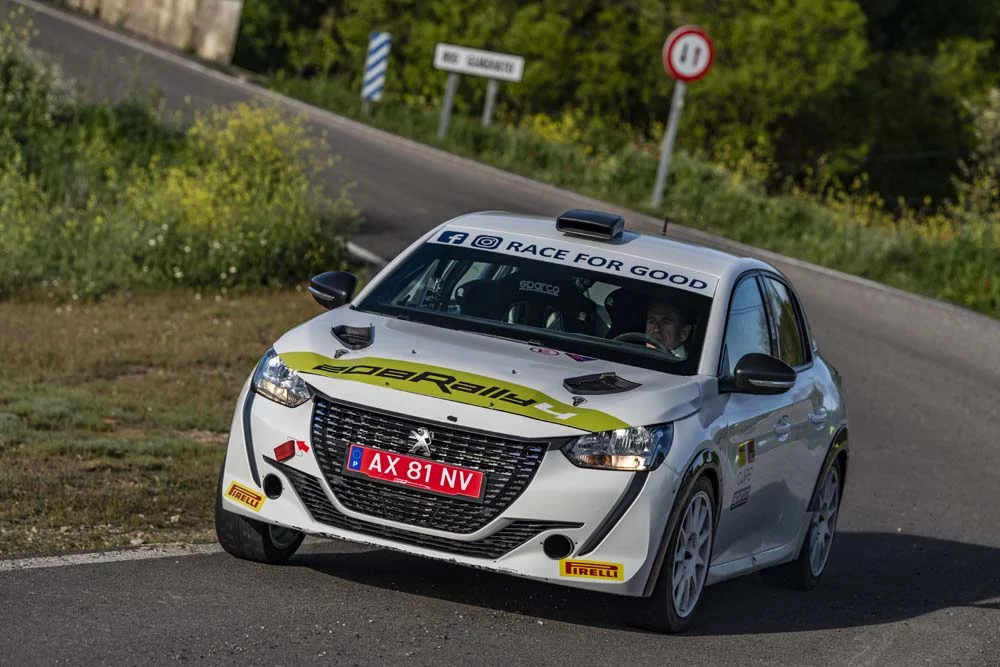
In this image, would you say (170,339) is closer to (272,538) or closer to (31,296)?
(31,296)

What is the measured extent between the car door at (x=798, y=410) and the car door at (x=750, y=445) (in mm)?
77

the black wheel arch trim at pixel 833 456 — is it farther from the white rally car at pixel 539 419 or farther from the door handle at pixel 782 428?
the door handle at pixel 782 428

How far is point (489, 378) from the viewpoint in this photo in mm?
7180

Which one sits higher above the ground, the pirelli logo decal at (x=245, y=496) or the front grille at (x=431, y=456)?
the front grille at (x=431, y=456)

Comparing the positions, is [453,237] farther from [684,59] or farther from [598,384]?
[684,59]

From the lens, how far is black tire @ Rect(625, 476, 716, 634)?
23.6 ft

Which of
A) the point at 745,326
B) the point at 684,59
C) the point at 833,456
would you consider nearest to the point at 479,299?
the point at 745,326

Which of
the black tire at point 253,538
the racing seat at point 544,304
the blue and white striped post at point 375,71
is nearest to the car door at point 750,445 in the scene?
the racing seat at point 544,304

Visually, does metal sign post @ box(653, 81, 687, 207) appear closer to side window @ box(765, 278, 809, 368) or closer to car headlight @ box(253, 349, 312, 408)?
side window @ box(765, 278, 809, 368)

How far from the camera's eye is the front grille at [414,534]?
22.8 feet

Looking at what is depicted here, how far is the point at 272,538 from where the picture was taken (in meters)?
7.85

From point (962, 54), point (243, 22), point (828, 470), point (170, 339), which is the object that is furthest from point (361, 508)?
point (962, 54)

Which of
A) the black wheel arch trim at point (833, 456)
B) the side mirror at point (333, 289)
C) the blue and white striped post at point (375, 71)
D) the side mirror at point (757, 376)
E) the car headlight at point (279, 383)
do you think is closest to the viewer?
the car headlight at point (279, 383)

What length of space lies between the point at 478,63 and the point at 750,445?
2247cm
